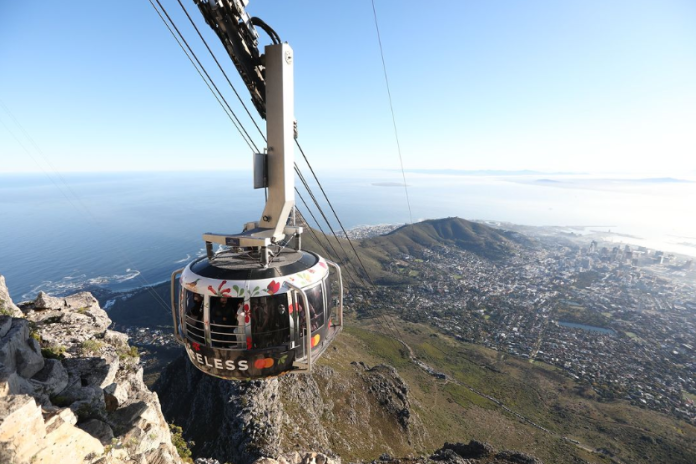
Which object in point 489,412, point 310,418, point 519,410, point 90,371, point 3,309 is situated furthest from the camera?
point 519,410

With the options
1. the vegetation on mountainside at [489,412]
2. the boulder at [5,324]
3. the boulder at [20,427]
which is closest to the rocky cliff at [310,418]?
the vegetation on mountainside at [489,412]

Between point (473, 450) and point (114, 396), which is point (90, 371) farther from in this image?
point (473, 450)

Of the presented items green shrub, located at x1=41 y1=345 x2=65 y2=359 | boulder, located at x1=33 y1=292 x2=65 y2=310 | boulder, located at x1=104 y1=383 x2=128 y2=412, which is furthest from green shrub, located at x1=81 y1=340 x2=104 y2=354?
boulder, located at x1=33 y1=292 x2=65 y2=310

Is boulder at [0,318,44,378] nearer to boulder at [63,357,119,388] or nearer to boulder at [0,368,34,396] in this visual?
boulder at [0,368,34,396]

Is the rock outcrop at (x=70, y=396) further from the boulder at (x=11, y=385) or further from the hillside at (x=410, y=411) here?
the hillside at (x=410, y=411)

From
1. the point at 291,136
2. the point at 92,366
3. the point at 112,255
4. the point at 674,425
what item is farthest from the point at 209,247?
the point at 112,255

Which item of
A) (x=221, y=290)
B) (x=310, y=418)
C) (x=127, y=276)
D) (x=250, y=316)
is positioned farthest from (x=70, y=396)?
(x=127, y=276)
